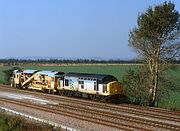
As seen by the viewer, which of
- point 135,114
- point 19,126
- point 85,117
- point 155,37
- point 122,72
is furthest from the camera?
point 122,72

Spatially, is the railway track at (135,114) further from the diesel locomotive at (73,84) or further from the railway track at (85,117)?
the diesel locomotive at (73,84)

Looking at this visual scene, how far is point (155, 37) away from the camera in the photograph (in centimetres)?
3133

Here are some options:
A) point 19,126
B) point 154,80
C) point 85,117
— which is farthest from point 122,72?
point 19,126

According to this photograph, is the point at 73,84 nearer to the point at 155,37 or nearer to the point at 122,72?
the point at 155,37

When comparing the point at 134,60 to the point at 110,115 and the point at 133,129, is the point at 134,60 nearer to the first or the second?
the point at 110,115

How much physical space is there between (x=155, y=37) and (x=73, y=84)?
31.0ft

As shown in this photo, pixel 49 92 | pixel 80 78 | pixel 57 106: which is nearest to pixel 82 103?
pixel 57 106

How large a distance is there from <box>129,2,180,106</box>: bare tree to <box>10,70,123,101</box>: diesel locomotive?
10.0 ft

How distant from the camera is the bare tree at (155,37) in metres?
30.7

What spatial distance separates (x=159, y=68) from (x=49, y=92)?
14512 millimetres

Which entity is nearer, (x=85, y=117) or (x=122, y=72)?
(x=85, y=117)

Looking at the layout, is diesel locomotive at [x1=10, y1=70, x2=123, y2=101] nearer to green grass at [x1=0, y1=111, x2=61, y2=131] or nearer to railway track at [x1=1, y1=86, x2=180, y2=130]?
railway track at [x1=1, y1=86, x2=180, y2=130]

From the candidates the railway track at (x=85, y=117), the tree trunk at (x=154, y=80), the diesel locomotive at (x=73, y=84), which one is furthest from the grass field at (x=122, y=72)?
the railway track at (x=85, y=117)

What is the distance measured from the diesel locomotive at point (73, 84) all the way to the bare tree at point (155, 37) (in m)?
3.05
